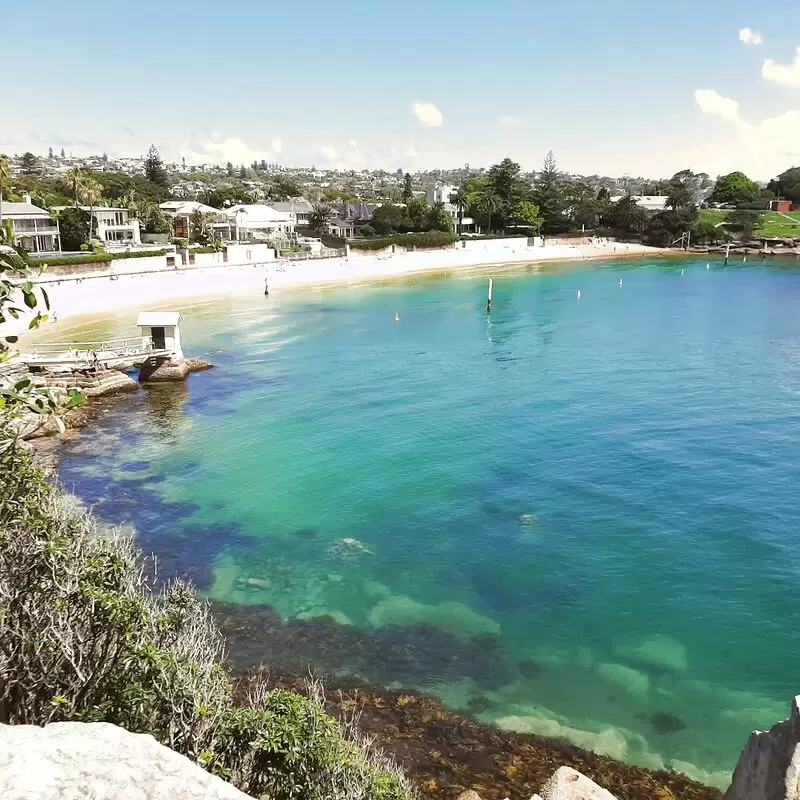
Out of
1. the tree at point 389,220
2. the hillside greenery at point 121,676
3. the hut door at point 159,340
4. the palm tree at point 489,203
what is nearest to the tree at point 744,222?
the palm tree at point 489,203

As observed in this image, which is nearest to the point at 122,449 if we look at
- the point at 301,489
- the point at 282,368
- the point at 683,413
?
the point at 301,489

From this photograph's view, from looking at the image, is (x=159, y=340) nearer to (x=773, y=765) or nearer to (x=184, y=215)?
(x=773, y=765)

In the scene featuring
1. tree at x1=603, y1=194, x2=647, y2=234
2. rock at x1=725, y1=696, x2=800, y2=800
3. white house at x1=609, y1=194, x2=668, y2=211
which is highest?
white house at x1=609, y1=194, x2=668, y2=211

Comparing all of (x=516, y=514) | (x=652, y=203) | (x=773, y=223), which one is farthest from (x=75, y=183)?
(x=773, y=223)

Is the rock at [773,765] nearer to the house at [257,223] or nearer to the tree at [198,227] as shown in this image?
the tree at [198,227]

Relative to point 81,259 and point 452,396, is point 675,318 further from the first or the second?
point 81,259

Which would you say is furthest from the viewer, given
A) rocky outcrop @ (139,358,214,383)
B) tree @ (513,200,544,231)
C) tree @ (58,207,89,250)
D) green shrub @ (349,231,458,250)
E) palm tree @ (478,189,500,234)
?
palm tree @ (478,189,500,234)

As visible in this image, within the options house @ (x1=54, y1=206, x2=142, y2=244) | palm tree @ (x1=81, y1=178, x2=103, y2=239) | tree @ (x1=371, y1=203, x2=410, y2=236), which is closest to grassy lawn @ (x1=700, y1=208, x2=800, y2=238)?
tree @ (x1=371, y1=203, x2=410, y2=236)

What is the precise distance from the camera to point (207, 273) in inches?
3743

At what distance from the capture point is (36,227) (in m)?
92.9

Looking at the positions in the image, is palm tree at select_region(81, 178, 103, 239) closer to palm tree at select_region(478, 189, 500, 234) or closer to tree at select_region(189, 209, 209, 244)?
tree at select_region(189, 209, 209, 244)

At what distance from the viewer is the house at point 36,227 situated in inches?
3541

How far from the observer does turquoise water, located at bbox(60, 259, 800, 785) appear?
1886cm

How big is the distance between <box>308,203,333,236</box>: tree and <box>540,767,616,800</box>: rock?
5316 inches
